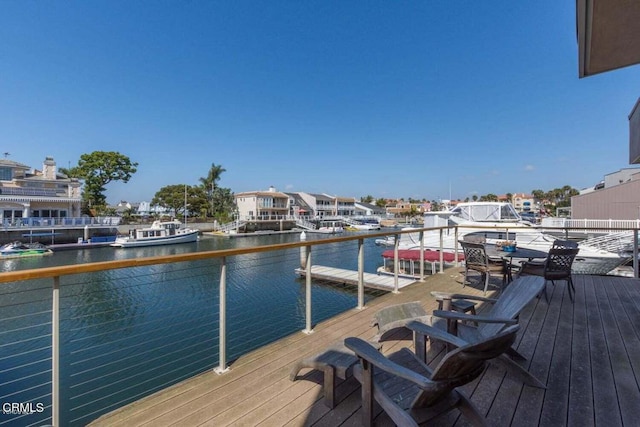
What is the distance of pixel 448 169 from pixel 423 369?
27.4m

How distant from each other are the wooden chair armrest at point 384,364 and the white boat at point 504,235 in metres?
7.99

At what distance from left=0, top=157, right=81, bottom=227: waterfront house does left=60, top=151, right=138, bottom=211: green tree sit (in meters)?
2.55

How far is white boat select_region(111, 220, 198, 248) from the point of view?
1021 inches

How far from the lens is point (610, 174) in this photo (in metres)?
26.1

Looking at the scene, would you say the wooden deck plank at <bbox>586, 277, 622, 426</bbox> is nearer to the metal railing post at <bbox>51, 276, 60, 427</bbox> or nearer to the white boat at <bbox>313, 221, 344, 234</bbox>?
the metal railing post at <bbox>51, 276, 60, 427</bbox>

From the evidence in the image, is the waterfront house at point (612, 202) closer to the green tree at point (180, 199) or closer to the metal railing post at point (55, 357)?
the metal railing post at point (55, 357)

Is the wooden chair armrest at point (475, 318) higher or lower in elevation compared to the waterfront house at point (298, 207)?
lower

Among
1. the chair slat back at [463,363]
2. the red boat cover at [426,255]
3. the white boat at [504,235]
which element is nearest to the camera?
the chair slat back at [463,363]

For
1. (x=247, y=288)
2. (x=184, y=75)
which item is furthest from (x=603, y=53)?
(x=184, y=75)

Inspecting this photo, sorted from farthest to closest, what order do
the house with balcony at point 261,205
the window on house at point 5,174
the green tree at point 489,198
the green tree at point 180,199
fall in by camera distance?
the green tree at point 489,198 < the house with balcony at point 261,205 < the green tree at point 180,199 < the window on house at point 5,174

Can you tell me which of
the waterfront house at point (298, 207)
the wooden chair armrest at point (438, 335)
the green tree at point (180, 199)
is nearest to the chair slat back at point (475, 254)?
the wooden chair armrest at point (438, 335)

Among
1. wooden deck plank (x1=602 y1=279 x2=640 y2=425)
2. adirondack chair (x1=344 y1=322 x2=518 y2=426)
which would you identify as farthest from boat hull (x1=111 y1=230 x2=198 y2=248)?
wooden deck plank (x1=602 y1=279 x2=640 y2=425)

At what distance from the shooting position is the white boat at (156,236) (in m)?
25.9

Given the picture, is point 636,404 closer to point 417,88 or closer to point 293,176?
point 417,88
